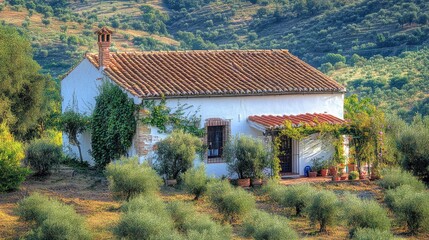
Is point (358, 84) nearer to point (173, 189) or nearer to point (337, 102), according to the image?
point (337, 102)

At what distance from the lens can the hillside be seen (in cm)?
5019

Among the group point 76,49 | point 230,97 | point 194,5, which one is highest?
point 194,5

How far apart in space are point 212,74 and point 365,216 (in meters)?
10.4

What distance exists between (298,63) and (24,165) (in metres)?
10.7

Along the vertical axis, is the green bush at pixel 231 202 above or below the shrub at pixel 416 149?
below

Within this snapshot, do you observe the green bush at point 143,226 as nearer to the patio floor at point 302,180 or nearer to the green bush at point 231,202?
the green bush at point 231,202

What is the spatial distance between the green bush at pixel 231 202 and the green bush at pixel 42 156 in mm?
6118

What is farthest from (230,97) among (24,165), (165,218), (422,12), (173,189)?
(422,12)

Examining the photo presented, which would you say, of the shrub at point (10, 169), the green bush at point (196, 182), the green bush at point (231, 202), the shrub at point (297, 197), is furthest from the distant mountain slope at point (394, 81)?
the shrub at point (10, 169)

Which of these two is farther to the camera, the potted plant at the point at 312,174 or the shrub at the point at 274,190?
the potted plant at the point at 312,174

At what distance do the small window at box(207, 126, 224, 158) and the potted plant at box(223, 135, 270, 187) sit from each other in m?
1.15

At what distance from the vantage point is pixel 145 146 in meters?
23.4

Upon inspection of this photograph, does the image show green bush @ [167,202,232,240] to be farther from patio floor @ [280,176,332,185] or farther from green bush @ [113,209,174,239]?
patio floor @ [280,176,332,185]

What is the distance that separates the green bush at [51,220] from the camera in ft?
49.0
